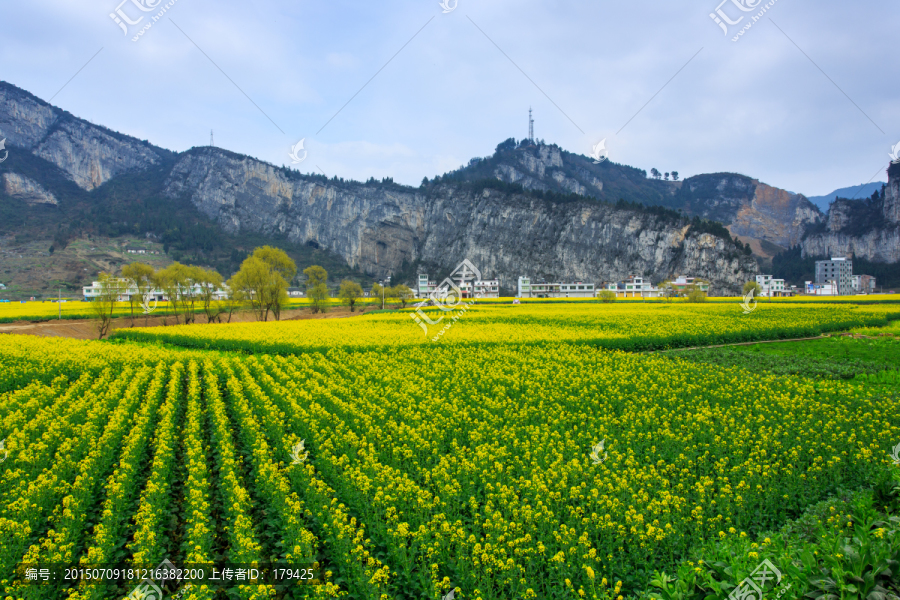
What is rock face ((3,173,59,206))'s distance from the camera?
152750 millimetres

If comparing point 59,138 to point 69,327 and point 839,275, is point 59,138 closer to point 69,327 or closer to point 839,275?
point 69,327

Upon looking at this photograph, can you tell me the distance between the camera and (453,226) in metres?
161

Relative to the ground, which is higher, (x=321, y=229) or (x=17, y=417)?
(x=321, y=229)

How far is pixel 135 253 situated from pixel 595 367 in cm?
14650

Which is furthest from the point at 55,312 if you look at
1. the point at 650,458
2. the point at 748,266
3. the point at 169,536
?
the point at 748,266

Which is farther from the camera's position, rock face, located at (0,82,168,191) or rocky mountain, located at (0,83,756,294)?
rock face, located at (0,82,168,191)

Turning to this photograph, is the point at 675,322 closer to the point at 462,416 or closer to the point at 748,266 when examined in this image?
the point at 462,416

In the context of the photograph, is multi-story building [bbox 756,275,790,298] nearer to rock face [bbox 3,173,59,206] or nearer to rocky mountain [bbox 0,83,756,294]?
rocky mountain [bbox 0,83,756,294]

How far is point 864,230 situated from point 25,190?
964ft

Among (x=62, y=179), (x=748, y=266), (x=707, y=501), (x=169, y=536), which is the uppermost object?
(x=62, y=179)

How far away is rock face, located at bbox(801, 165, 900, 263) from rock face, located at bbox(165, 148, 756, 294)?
196 feet

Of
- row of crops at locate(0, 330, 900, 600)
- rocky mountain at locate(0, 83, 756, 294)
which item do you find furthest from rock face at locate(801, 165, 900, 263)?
row of crops at locate(0, 330, 900, 600)

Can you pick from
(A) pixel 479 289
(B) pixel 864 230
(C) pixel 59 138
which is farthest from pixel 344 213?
(B) pixel 864 230

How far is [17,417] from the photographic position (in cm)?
1223
